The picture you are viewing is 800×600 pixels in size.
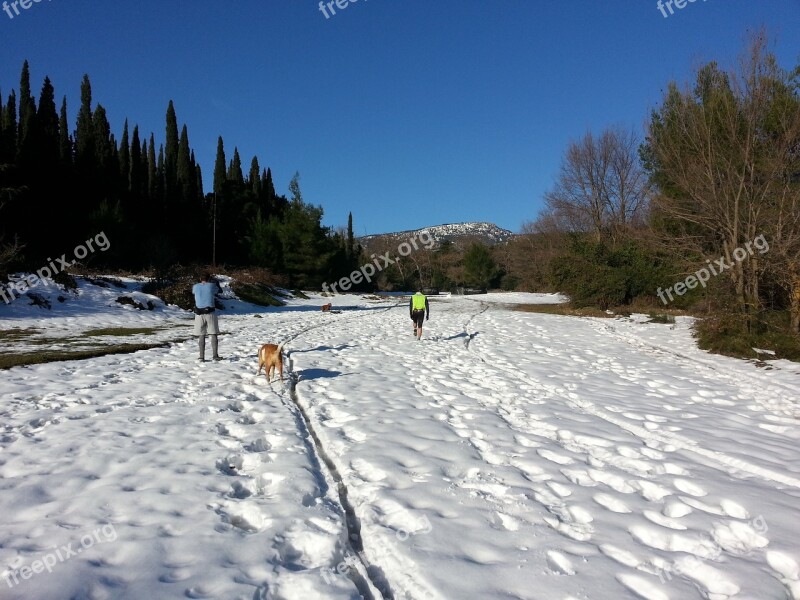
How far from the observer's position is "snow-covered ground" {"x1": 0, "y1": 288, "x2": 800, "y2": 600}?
2.98 metres

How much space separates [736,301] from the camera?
1279 cm

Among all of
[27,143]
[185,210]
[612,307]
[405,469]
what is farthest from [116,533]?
[185,210]

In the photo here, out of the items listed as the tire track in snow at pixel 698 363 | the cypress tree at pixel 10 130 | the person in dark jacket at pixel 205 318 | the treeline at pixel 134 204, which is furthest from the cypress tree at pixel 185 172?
the tire track in snow at pixel 698 363

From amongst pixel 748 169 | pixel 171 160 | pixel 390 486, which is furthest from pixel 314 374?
pixel 171 160

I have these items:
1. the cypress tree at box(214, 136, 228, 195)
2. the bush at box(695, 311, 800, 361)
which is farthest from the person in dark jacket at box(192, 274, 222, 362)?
the cypress tree at box(214, 136, 228, 195)

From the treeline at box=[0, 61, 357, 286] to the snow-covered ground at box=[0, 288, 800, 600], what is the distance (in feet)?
57.8

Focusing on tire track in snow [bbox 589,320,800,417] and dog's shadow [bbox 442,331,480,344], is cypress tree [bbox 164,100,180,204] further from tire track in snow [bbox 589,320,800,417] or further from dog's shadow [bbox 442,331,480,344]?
tire track in snow [bbox 589,320,800,417]

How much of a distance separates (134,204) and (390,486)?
46.8 metres

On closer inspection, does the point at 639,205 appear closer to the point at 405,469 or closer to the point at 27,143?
the point at 405,469

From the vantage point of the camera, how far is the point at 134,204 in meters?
43.4

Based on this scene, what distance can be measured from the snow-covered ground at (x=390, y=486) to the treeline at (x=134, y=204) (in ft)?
57.8

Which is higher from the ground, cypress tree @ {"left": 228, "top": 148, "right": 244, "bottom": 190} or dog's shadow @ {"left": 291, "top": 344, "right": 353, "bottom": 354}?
cypress tree @ {"left": 228, "top": 148, "right": 244, "bottom": 190}

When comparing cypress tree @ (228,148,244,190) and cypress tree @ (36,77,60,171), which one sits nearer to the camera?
cypress tree @ (36,77,60,171)

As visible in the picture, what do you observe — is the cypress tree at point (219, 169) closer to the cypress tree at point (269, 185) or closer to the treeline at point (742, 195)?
the cypress tree at point (269, 185)
